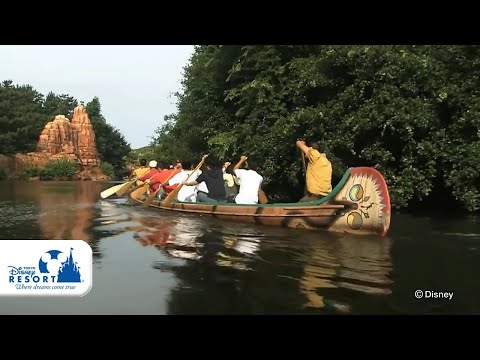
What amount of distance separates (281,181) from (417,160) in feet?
11.4

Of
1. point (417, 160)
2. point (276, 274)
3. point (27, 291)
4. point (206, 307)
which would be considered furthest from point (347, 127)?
point (27, 291)

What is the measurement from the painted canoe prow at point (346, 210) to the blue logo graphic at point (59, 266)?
4727 mm

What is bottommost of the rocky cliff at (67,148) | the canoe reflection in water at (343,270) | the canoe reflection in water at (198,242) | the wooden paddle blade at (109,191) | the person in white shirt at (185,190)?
the canoe reflection in water at (198,242)

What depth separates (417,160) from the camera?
9844 mm

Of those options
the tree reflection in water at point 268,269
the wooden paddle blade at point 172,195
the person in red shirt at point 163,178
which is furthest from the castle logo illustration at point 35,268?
the person in red shirt at point 163,178

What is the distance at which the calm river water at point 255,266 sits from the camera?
3.79 m

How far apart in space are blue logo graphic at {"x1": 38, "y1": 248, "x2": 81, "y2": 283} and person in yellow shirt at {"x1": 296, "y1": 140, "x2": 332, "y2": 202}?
5.15m

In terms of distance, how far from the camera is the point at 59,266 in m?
3.52

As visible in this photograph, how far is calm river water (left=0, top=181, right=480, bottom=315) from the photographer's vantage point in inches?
149

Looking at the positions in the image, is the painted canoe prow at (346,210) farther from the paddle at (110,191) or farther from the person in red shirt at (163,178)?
the paddle at (110,191)

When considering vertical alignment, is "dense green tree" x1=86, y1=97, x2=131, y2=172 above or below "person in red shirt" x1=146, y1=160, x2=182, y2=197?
above

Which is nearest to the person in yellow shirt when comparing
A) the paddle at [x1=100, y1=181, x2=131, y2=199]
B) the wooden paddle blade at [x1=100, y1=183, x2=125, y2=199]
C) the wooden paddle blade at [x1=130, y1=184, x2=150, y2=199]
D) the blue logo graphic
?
the blue logo graphic

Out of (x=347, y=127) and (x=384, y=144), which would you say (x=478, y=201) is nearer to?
(x=384, y=144)

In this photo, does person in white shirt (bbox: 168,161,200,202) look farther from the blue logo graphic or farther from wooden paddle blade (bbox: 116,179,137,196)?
the blue logo graphic
